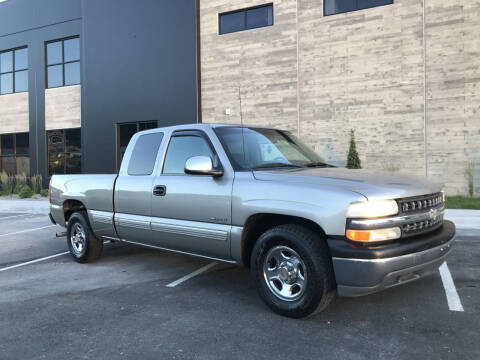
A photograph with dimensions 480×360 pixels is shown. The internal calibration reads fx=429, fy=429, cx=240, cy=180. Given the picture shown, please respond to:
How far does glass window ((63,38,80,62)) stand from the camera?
21359 mm

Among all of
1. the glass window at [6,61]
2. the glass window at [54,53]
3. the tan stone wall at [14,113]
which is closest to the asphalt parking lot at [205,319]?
the glass window at [54,53]

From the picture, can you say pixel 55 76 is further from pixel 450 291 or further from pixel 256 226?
pixel 450 291

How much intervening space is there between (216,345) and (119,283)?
236 centimetres

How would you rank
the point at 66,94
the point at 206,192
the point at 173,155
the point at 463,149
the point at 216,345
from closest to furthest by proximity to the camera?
the point at 216,345 → the point at 206,192 → the point at 173,155 → the point at 463,149 → the point at 66,94

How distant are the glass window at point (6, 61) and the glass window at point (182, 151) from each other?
22705 mm

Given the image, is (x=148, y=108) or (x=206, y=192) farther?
(x=148, y=108)

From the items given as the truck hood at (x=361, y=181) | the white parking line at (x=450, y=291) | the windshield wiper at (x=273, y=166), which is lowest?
the white parking line at (x=450, y=291)

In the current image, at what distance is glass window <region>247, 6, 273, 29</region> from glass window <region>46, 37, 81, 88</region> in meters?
9.32

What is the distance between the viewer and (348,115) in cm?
1541

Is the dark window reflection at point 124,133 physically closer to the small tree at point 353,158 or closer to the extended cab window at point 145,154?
the small tree at point 353,158

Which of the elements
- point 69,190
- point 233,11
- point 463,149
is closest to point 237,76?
point 233,11

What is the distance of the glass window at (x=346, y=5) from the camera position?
15.1m

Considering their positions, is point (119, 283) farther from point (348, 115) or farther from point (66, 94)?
point (66, 94)

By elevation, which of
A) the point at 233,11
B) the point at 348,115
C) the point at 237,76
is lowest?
the point at 348,115
